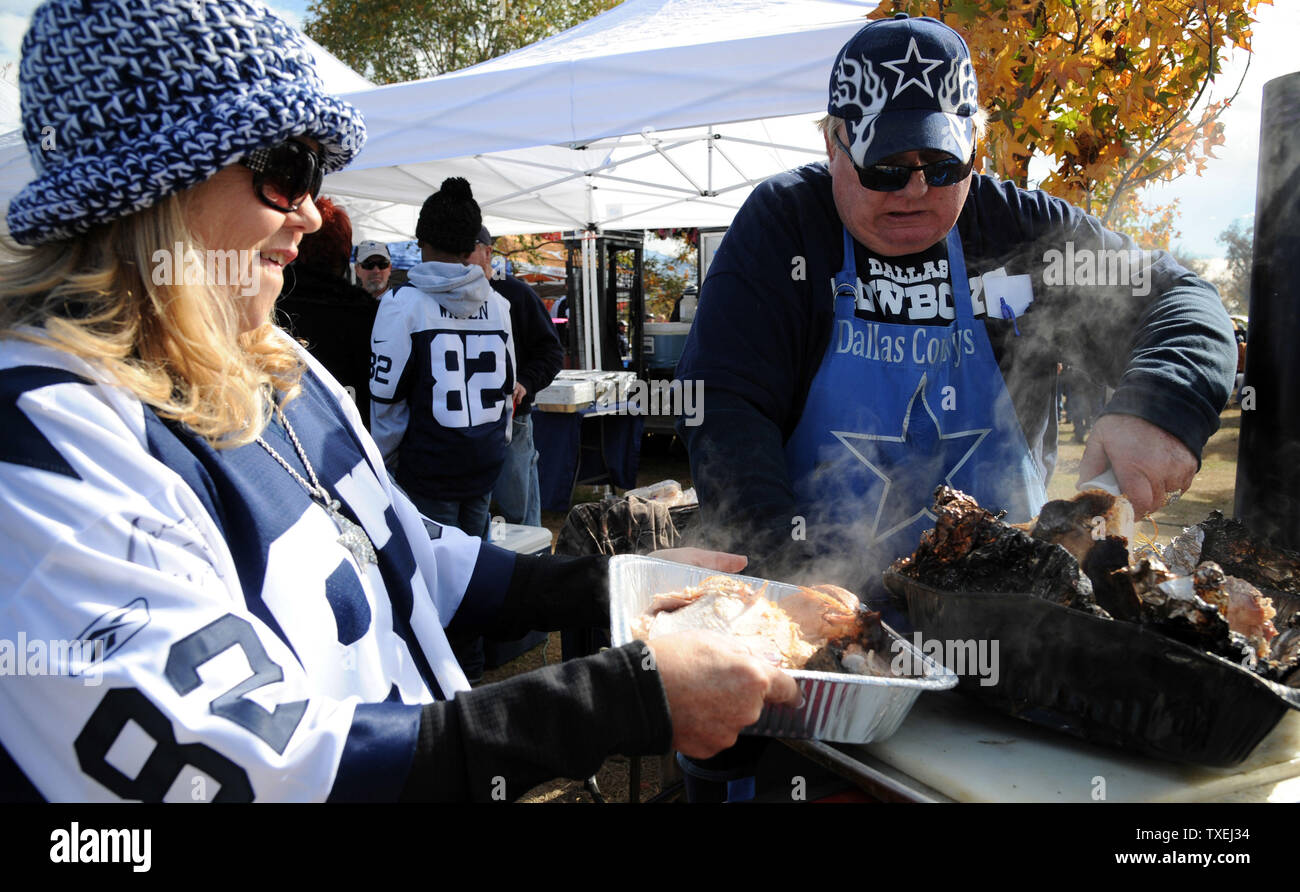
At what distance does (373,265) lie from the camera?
20.7ft

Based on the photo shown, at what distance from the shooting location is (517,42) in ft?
58.5

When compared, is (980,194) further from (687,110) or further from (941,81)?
(687,110)

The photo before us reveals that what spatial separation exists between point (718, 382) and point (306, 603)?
3.57 ft

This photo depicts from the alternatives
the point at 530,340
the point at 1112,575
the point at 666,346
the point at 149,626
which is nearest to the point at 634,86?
the point at 530,340

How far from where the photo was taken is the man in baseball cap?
245 inches

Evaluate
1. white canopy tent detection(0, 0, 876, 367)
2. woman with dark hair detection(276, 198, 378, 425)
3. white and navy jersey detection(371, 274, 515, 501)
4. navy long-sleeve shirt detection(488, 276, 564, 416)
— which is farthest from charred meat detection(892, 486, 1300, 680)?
navy long-sleeve shirt detection(488, 276, 564, 416)

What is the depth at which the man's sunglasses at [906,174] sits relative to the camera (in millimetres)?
1938

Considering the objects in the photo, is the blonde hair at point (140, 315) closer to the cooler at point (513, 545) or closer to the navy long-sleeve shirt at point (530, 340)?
the cooler at point (513, 545)

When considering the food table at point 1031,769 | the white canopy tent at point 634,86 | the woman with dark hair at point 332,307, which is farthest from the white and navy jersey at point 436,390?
the food table at point 1031,769

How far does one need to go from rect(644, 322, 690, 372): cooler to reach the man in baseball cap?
185 inches

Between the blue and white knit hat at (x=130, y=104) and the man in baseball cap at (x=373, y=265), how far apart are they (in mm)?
5266

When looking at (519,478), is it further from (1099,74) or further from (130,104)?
(130,104)

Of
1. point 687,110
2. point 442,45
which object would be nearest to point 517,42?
point 442,45

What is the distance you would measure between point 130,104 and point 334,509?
68 centimetres
